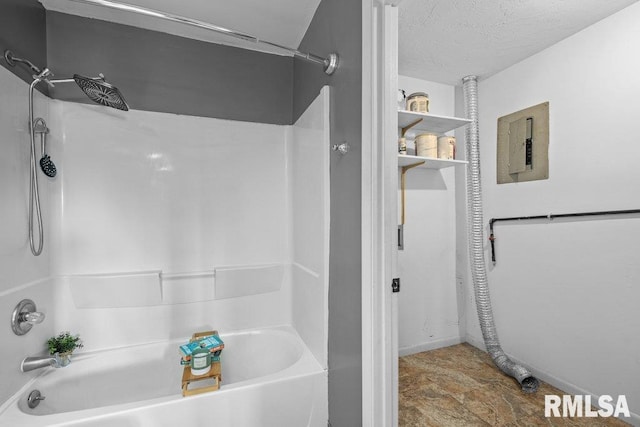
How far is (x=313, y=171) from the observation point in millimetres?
1583

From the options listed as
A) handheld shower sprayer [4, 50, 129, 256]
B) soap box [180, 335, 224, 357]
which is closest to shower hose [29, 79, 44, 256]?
handheld shower sprayer [4, 50, 129, 256]

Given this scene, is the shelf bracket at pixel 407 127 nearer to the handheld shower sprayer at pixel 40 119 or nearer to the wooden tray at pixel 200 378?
the handheld shower sprayer at pixel 40 119

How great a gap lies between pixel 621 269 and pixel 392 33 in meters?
1.88

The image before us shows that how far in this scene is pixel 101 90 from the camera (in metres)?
1.29

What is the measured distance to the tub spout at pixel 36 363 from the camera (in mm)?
1295

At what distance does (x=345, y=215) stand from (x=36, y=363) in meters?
1.66

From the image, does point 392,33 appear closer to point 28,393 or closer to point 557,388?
point 28,393

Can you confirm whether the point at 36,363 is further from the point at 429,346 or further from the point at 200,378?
the point at 429,346

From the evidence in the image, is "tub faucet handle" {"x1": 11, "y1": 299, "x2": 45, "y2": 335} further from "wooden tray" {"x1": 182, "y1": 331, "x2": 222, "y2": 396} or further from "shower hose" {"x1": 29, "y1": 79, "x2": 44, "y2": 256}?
"wooden tray" {"x1": 182, "y1": 331, "x2": 222, "y2": 396}

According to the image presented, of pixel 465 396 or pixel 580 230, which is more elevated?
pixel 580 230

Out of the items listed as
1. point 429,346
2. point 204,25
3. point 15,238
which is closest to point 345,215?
point 204,25

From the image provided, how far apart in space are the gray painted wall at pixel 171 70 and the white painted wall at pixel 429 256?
1.15 m

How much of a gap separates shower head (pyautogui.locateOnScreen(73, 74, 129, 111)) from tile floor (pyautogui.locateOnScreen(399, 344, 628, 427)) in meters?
2.32

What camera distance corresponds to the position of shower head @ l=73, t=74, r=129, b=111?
1.22 metres
